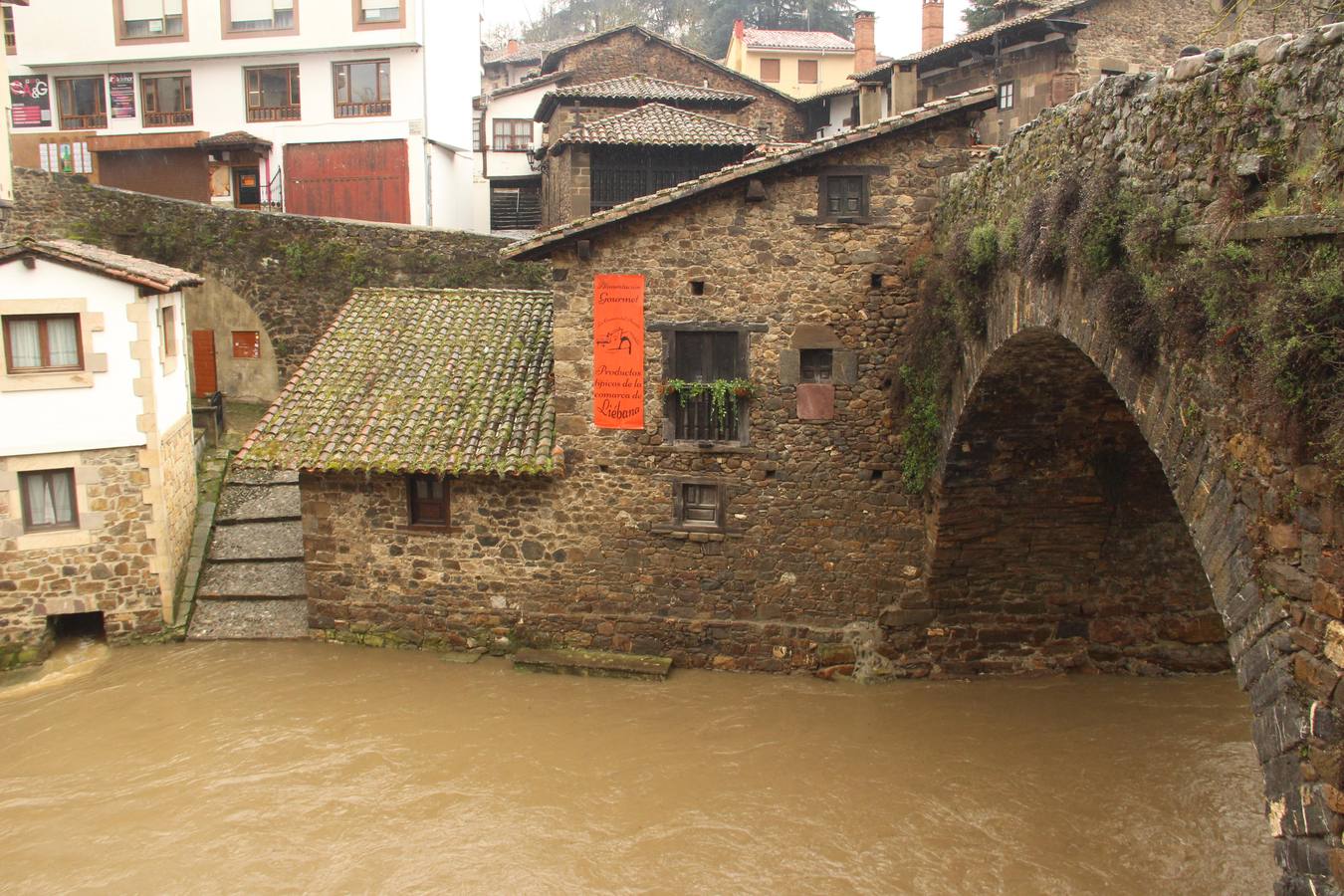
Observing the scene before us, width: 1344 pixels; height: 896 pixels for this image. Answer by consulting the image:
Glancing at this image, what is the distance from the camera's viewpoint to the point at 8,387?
14.2 m

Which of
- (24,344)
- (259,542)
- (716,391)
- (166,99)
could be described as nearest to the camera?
(716,391)

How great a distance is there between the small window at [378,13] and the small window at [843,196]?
55.4 ft

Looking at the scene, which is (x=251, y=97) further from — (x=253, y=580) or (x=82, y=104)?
(x=253, y=580)

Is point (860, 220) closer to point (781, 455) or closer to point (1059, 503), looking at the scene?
point (781, 455)

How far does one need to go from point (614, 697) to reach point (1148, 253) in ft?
27.6

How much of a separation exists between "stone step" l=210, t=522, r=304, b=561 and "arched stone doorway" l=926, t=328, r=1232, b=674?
946cm

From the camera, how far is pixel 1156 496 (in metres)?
12.7

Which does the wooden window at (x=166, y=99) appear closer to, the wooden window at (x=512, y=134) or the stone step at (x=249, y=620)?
the wooden window at (x=512, y=134)

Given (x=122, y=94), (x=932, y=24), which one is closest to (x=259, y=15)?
(x=122, y=94)

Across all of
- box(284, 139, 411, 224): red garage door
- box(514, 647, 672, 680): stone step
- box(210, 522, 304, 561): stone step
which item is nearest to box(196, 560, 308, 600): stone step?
box(210, 522, 304, 561): stone step

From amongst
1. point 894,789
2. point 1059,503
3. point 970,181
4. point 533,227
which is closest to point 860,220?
point 970,181

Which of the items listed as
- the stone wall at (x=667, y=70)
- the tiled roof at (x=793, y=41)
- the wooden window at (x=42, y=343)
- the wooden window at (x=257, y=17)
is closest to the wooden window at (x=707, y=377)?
the wooden window at (x=42, y=343)

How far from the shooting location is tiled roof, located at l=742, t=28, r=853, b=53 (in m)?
37.9

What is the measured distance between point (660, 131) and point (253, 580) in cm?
1074
